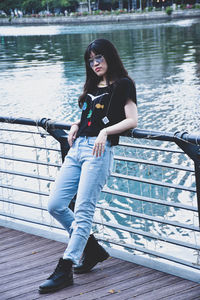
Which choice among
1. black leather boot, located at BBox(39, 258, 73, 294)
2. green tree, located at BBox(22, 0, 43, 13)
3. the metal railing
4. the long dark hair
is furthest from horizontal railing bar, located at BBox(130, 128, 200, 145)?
green tree, located at BBox(22, 0, 43, 13)

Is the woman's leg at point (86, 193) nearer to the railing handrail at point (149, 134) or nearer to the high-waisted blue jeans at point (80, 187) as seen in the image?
the high-waisted blue jeans at point (80, 187)

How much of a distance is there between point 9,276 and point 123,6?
346ft

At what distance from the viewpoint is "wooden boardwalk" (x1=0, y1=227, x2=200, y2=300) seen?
2.86 metres

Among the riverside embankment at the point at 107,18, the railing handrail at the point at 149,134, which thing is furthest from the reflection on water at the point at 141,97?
the riverside embankment at the point at 107,18

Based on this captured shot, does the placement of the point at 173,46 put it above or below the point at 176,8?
below

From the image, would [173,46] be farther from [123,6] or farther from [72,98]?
[123,6]

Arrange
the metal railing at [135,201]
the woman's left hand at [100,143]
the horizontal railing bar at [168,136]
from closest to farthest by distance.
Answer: the horizontal railing bar at [168,136], the woman's left hand at [100,143], the metal railing at [135,201]

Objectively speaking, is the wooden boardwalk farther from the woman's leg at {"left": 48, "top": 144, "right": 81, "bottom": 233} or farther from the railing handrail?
the railing handrail

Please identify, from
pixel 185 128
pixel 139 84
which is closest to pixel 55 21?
pixel 139 84

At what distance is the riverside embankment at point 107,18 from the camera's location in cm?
7531

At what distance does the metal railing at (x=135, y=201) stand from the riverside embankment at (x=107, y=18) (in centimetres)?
6821

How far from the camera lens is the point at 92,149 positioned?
2898 mm

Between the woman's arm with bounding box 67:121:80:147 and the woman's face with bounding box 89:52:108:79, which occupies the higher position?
the woman's face with bounding box 89:52:108:79

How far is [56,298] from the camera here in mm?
2871
